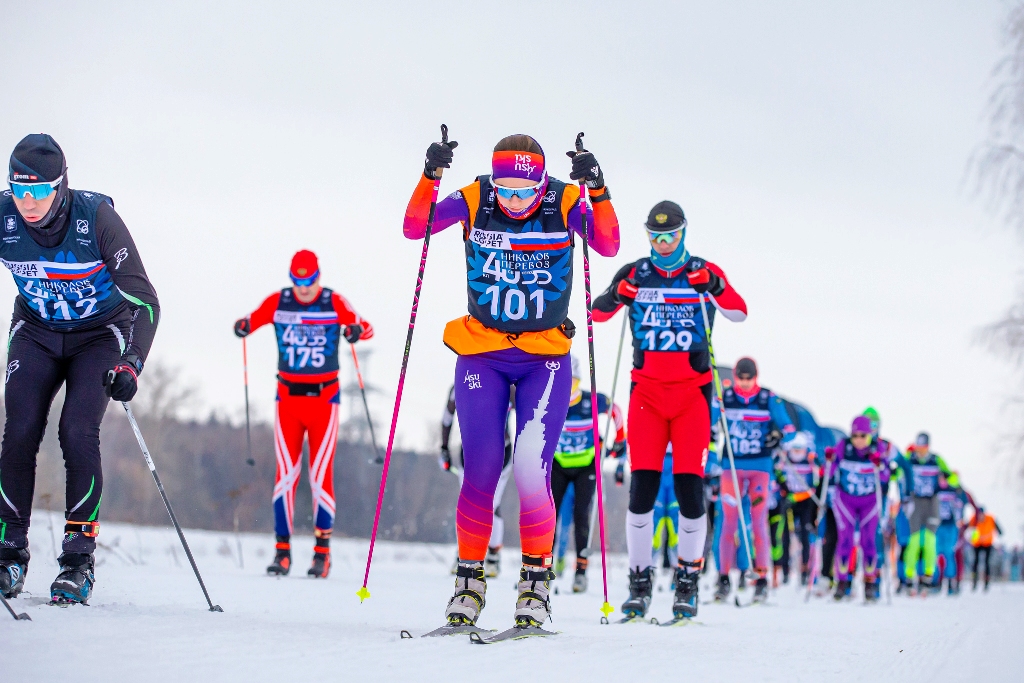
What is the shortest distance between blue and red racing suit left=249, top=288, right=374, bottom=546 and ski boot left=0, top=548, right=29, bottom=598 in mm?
3899

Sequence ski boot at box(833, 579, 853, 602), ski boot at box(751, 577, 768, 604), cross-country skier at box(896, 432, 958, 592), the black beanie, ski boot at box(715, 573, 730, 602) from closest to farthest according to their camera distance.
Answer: the black beanie < ski boot at box(715, 573, 730, 602) < ski boot at box(751, 577, 768, 604) < ski boot at box(833, 579, 853, 602) < cross-country skier at box(896, 432, 958, 592)

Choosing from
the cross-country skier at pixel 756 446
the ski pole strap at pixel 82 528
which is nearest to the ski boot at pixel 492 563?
the cross-country skier at pixel 756 446

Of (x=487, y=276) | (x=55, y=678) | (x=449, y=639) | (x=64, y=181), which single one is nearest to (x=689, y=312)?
(x=487, y=276)

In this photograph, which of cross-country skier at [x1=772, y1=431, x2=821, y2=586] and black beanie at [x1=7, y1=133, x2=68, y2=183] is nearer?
black beanie at [x1=7, y1=133, x2=68, y2=183]

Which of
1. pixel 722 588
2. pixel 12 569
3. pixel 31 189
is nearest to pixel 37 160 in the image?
pixel 31 189

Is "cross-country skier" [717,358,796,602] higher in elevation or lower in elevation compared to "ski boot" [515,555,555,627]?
higher

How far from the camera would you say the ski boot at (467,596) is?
439cm

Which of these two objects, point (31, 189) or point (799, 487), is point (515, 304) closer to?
point (31, 189)

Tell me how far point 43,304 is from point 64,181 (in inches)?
22.1

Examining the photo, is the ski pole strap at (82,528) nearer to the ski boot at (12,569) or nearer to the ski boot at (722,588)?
the ski boot at (12,569)

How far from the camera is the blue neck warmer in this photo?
6652 millimetres

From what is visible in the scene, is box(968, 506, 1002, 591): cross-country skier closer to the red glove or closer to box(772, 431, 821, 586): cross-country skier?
box(772, 431, 821, 586): cross-country skier

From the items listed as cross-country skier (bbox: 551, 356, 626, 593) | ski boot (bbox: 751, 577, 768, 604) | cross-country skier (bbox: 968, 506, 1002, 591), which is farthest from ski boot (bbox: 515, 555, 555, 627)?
cross-country skier (bbox: 968, 506, 1002, 591)

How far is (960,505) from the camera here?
17094mm
